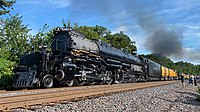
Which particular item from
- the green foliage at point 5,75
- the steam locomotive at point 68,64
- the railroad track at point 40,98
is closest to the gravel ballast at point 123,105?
the railroad track at point 40,98

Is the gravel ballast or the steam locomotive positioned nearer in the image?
the gravel ballast

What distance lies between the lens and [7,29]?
80.0 ft

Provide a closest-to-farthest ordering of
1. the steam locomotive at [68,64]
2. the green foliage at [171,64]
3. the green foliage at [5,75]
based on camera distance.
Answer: the steam locomotive at [68,64] → the green foliage at [5,75] → the green foliage at [171,64]

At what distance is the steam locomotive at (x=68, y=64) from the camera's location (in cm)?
1394

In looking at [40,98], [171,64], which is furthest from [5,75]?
[171,64]

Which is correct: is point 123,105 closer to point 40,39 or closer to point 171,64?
point 40,39

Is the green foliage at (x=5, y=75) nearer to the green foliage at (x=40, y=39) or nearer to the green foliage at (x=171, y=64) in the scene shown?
the green foliage at (x=40, y=39)

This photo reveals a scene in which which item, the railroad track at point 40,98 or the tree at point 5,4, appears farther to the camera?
the tree at point 5,4

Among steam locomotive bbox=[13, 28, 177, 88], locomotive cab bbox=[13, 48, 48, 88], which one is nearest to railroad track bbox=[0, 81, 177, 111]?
locomotive cab bbox=[13, 48, 48, 88]

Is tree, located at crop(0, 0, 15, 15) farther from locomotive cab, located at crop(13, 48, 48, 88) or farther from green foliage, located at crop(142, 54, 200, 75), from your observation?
green foliage, located at crop(142, 54, 200, 75)

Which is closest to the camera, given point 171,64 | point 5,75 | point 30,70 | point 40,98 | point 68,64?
point 40,98

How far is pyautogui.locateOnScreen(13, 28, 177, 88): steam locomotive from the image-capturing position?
13.9 metres

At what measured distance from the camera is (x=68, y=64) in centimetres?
1513

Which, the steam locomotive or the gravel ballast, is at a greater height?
the steam locomotive
